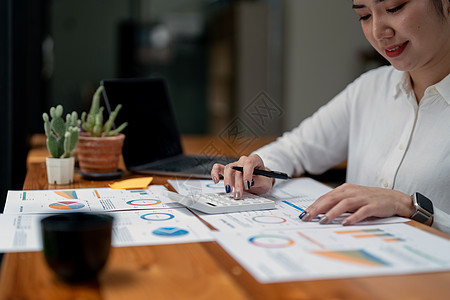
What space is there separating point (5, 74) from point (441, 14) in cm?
135

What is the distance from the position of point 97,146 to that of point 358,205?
73 cm

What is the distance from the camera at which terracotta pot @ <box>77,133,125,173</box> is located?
4.45 ft

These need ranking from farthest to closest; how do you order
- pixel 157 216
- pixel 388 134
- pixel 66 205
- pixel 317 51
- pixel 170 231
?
pixel 317 51 → pixel 388 134 → pixel 66 205 → pixel 157 216 → pixel 170 231

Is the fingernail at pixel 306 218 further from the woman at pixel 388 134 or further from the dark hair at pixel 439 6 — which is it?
the dark hair at pixel 439 6

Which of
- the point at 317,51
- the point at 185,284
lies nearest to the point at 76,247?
the point at 185,284

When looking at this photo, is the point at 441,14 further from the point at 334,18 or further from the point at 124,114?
the point at 334,18

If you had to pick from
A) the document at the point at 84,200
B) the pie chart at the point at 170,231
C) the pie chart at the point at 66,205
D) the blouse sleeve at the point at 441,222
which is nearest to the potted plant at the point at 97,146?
the document at the point at 84,200

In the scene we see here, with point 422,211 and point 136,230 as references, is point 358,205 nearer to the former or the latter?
point 422,211

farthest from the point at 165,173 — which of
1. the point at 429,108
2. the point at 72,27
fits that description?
the point at 72,27

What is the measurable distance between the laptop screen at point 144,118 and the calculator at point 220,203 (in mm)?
490

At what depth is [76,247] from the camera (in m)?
0.59

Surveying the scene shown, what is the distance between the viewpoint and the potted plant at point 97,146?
1358 millimetres

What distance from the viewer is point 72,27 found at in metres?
4.79

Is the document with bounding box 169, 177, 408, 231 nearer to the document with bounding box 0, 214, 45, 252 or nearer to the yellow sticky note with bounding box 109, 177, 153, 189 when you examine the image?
the yellow sticky note with bounding box 109, 177, 153, 189
